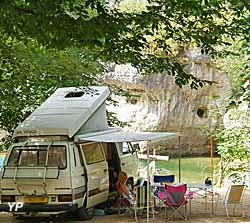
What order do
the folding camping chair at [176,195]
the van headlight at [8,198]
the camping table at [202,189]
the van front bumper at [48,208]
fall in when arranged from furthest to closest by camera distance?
the camping table at [202,189], the folding camping chair at [176,195], the van headlight at [8,198], the van front bumper at [48,208]

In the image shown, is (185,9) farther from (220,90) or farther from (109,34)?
(220,90)

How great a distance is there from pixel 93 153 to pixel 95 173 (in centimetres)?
41

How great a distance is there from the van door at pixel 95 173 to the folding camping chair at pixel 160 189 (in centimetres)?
94

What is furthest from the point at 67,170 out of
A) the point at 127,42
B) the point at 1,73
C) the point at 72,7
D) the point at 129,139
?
the point at 72,7

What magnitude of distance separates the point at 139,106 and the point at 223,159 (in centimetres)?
901

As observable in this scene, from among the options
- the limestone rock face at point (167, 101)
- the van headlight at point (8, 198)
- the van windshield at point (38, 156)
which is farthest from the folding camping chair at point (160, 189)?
the limestone rock face at point (167, 101)

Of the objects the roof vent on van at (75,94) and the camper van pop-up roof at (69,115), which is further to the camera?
the roof vent on van at (75,94)

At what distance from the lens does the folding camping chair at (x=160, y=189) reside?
8.93m

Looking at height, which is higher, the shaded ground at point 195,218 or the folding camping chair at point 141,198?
the folding camping chair at point 141,198

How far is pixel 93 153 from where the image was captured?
30.4 ft

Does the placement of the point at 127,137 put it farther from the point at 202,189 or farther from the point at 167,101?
the point at 167,101

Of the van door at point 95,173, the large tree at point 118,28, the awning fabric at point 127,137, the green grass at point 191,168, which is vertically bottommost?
the green grass at point 191,168

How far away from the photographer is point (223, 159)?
48.0 feet

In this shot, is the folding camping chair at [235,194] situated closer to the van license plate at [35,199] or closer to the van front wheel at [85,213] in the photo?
the van front wheel at [85,213]
